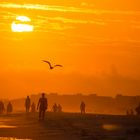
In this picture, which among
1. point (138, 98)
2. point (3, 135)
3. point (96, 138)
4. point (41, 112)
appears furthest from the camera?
point (138, 98)

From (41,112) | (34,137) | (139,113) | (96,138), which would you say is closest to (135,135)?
(96,138)

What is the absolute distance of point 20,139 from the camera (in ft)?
130

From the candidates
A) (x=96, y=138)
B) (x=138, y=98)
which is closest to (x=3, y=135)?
(x=96, y=138)

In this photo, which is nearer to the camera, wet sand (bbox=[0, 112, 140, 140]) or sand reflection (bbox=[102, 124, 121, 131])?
wet sand (bbox=[0, 112, 140, 140])

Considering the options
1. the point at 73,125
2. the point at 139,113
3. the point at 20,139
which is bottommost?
the point at 20,139

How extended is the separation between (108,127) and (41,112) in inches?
361

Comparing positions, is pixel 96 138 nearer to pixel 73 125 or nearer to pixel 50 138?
pixel 50 138

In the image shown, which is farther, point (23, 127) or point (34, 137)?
point (23, 127)

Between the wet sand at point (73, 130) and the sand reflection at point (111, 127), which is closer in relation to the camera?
the wet sand at point (73, 130)

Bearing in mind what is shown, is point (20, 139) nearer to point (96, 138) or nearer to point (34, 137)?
point (34, 137)

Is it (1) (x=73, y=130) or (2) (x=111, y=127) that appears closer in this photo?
(1) (x=73, y=130)

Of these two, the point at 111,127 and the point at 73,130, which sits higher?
the point at 111,127

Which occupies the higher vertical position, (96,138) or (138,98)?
(138,98)

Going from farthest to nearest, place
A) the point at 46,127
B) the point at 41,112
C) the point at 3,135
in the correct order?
the point at 41,112 → the point at 46,127 → the point at 3,135
